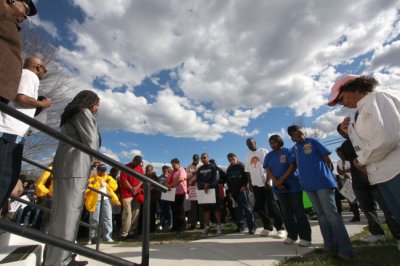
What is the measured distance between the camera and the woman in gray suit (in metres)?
2.50

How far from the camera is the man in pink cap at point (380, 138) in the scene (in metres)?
2.22

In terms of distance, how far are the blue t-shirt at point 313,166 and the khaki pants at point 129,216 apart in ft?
14.7

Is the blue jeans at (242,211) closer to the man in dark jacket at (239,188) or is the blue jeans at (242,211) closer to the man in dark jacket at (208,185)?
the man in dark jacket at (239,188)

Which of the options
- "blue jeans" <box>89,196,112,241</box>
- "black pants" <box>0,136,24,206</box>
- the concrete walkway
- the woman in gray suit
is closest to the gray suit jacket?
the woman in gray suit

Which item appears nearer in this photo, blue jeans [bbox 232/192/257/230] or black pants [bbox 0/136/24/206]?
black pants [bbox 0/136/24/206]

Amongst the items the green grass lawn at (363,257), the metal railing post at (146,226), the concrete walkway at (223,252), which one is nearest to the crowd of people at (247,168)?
the green grass lawn at (363,257)

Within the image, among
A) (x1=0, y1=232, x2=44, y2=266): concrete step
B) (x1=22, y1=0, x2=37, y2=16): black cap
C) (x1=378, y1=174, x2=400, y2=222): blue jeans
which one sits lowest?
(x1=0, y1=232, x2=44, y2=266): concrete step

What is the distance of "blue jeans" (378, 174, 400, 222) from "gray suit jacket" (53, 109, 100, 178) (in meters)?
2.67

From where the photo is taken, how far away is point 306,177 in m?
4.06

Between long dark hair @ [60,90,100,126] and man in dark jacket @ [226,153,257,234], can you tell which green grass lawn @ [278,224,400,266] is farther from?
long dark hair @ [60,90,100,126]

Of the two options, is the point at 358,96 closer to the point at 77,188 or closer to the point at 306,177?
the point at 306,177

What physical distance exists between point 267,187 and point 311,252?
6.21 feet

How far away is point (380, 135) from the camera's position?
2262 millimetres

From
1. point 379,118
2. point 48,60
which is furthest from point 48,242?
point 48,60
